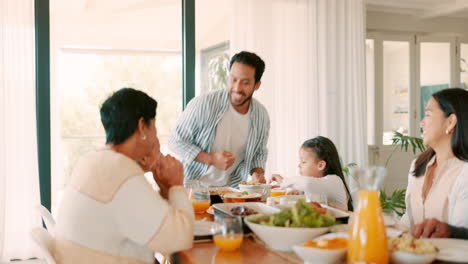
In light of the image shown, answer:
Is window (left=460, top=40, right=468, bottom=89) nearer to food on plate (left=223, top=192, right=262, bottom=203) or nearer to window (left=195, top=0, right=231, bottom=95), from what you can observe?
window (left=195, top=0, right=231, bottom=95)

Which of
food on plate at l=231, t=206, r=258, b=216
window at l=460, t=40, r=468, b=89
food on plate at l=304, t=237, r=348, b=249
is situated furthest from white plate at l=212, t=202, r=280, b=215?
window at l=460, t=40, r=468, b=89

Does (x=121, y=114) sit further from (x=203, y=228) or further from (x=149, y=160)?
(x=203, y=228)

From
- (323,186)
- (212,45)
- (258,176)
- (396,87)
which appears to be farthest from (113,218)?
(396,87)

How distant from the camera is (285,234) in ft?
4.67

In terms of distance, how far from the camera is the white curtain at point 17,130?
3.79 m

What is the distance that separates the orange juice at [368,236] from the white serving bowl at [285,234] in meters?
0.17

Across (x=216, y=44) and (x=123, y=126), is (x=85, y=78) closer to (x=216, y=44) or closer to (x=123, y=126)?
(x=216, y=44)

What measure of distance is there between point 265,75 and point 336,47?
0.89 metres

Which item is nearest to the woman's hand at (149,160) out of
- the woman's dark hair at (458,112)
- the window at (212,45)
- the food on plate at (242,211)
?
the food on plate at (242,211)

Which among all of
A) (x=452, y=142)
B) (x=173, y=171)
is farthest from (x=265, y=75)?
(x=173, y=171)

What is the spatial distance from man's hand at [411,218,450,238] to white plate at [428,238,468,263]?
0.30 feet

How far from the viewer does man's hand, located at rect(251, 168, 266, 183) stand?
269 centimetres

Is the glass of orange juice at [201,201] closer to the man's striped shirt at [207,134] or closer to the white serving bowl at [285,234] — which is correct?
the white serving bowl at [285,234]

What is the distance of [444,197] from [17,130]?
3197 mm
